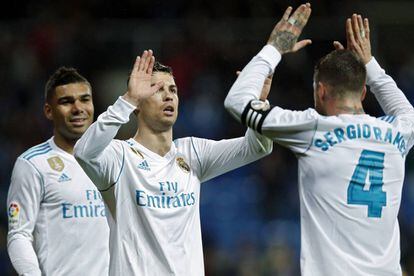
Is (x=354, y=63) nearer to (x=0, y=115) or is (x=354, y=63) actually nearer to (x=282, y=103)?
(x=282, y=103)

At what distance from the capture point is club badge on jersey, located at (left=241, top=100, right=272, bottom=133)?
5.52m

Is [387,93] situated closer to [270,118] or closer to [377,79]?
[377,79]

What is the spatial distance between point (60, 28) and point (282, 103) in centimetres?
359

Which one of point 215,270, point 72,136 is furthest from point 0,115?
point 72,136

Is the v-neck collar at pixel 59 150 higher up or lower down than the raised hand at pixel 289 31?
lower down

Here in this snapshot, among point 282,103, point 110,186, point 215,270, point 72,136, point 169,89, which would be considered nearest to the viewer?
point 110,186

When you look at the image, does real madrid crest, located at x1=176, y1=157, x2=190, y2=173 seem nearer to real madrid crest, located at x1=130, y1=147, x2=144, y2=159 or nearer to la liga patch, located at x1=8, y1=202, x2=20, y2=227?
real madrid crest, located at x1=130, y1=147, x2=144, y2=159

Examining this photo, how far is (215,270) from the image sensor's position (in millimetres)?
12102

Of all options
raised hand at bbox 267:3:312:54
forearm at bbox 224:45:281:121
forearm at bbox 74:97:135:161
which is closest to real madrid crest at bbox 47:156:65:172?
forearm at bbox 74:97:135:161

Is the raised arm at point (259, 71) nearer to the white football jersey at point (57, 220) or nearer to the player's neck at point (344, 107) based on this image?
the player's neck at point (344, 107)

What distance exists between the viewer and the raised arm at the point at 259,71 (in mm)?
5547

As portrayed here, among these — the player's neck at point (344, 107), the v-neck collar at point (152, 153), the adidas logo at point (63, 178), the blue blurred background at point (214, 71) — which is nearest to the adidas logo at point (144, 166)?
the v-neck collar at point (152, 153)

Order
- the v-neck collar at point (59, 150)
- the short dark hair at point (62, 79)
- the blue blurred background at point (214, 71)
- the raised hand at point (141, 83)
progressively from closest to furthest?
the raised hand at point (141, 83) < the v-neck collar at point (59, 150) < the short dark hair at point (62, 79) < the blue blurred background at point (214, 71)

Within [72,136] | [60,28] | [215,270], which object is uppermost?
[60,28]
